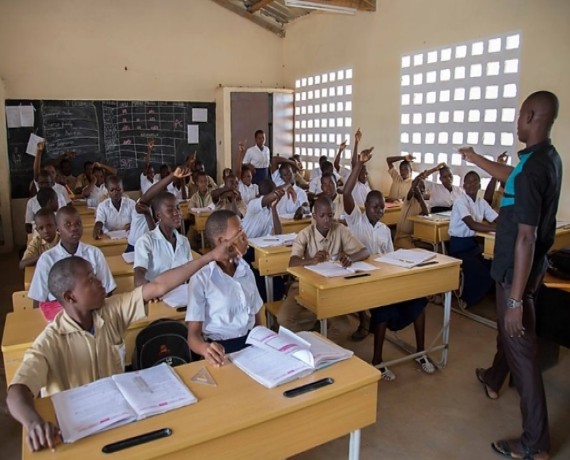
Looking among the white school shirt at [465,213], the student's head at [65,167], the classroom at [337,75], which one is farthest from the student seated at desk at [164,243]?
the student's head at [65,167]

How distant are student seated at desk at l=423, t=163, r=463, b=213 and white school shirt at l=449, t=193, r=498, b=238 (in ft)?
3.05

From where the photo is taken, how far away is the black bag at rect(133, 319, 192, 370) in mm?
2217

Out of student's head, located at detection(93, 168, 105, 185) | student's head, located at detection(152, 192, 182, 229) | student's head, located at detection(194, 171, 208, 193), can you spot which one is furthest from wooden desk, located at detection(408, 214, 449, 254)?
student's head, located at detection(93, 168, 105, 185)

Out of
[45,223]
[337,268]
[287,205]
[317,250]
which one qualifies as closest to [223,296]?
[337,268]

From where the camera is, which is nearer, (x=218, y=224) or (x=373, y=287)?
(x=218, y=224)

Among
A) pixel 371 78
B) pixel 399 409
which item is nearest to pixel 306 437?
pixel 399 409

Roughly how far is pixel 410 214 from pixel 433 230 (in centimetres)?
45

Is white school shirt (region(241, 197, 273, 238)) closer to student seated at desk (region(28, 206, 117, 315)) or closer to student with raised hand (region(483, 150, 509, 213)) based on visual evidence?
student seated at desk (region(28, 206, 117, 315))

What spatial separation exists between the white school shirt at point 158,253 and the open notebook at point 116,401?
4.96 feet

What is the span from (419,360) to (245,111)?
6568mm

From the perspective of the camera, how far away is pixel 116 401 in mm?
1448

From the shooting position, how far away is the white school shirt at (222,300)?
206 cm

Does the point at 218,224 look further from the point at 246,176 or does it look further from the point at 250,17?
the point at 250,17

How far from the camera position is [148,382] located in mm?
1583
